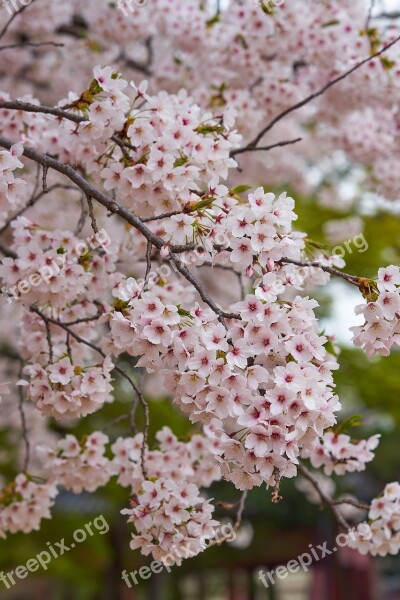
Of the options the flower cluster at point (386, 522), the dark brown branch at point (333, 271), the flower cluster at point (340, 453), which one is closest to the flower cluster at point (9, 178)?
the dark brown branch at point (333, 271)

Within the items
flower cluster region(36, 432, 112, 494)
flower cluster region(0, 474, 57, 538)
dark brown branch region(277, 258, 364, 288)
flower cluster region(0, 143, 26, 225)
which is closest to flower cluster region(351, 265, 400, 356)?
dark brown branch region(277, 258, 364, 288)

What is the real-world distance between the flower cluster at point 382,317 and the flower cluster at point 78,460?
56.7 inches

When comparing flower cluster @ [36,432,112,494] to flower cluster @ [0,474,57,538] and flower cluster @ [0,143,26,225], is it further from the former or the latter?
flower cluster @ [0,143,26,225]

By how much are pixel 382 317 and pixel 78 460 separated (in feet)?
5.36

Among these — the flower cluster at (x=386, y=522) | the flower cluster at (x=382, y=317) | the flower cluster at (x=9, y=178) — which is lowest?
the flower cluster at (x=386, y=522)

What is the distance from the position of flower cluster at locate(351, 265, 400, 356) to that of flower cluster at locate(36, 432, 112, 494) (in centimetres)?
144

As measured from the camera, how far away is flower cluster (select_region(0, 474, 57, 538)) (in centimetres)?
324

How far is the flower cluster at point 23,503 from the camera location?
3238 millimetres

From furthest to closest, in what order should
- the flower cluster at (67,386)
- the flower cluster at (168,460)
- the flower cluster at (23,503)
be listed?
the flower cluster at (23,503), the flower cluster at (168,460), the flower cluster at (67,386)

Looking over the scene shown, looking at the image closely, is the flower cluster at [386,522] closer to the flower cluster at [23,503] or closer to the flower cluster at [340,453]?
the flower cluster at [340,453]

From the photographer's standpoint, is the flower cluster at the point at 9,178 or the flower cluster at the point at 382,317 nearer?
the flower cluster at the point at 382,317

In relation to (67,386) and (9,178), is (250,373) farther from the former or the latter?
(9,178)

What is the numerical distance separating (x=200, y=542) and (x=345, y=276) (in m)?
1.15

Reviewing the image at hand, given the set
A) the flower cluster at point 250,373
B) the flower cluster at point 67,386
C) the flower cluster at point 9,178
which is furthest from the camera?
the flower cluster at point 67,386
